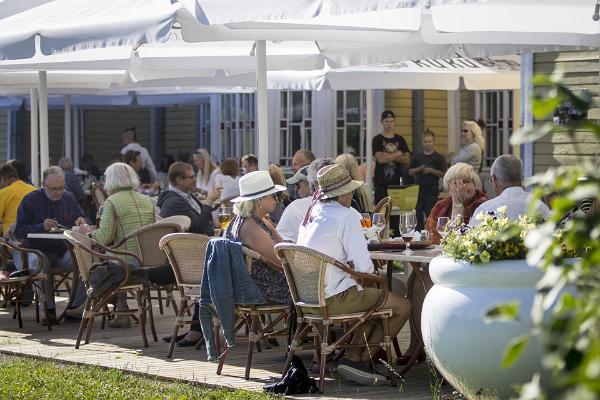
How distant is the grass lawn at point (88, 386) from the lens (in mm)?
6832

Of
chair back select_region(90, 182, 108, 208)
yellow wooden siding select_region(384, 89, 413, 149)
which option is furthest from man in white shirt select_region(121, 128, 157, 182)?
chair back select_region(90, 182, 108, 208)

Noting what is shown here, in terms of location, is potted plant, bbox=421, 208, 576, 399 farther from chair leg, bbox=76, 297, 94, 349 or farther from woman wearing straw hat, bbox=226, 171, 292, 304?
chair leg, bbox=76, 297, 94, 349

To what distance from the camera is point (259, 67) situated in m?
9.66

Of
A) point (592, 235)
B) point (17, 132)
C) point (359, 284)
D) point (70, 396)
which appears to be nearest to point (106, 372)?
point (70, 396)

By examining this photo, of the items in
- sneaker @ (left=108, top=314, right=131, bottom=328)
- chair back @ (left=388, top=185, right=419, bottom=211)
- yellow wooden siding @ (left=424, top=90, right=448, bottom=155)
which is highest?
yellow wooden siding @ (left=424, top=90, right=448, bottom=155)

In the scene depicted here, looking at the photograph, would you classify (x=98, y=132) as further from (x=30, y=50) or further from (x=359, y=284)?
(x=359, y=284)

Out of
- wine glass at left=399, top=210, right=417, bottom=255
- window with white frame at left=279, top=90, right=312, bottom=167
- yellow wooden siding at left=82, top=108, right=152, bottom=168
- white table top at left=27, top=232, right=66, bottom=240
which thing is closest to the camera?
wine glass at left=399, top=210, right=417, bottom=255

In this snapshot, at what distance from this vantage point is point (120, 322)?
10.4 m

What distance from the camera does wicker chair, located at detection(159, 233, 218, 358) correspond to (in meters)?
8.28

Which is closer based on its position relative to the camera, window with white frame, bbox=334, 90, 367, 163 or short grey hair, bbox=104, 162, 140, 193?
short grey hair, bbox=104, 162, 140, 193

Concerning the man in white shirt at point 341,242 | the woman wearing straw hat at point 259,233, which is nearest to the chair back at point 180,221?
the woman wearing straw hat at point 259,233

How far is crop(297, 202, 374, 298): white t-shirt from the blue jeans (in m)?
3.78

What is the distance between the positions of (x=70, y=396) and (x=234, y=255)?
4.21ft

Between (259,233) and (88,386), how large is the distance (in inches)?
56.0
